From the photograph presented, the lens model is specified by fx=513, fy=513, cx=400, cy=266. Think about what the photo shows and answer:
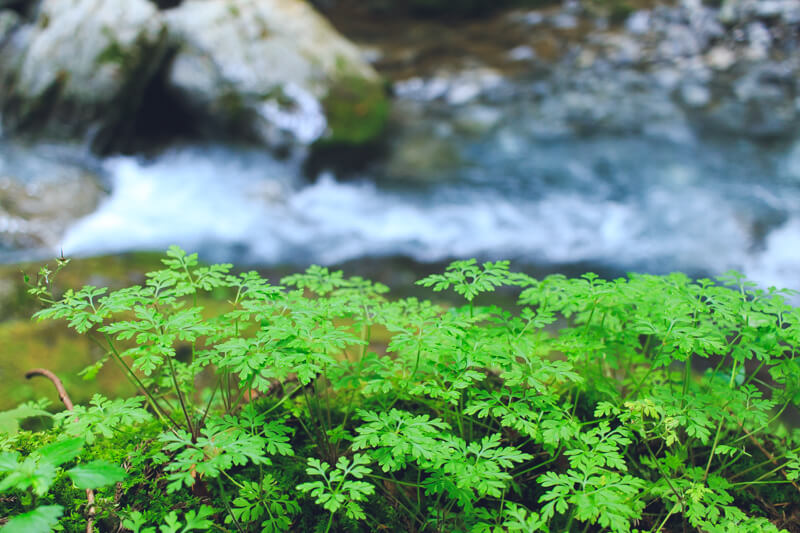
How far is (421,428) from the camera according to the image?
170 cm

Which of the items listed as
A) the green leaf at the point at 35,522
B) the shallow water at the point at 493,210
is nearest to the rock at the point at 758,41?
the shallow water at the point at 493,210

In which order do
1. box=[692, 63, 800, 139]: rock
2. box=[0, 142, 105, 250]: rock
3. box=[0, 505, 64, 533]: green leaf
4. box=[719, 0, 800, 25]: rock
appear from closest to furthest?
1. box=[0, 505, 64, 533]: green leaf
2. box=[0, 142, 105, 250]: rock
3. box=[692, 63, 800, 139]: rock
4. box=[719, 0, 800, 25]: rock

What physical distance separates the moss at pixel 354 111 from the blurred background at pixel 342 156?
31mm

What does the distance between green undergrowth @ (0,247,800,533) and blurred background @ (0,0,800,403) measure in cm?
287

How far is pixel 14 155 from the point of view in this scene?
20.6 feet

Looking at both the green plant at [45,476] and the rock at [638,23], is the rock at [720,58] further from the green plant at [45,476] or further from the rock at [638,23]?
the green plant at [45,476]

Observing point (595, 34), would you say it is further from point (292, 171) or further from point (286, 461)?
point (286, 461)

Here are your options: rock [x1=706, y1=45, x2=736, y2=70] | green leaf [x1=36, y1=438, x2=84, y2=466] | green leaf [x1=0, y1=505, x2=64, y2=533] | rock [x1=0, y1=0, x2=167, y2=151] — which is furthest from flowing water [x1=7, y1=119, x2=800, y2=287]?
green leaf [x1=0, y1=505, x2=64, y2=533]

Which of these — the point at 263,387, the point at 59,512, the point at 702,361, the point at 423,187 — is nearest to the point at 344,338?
the point at 263,387

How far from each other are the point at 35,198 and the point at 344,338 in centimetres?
553

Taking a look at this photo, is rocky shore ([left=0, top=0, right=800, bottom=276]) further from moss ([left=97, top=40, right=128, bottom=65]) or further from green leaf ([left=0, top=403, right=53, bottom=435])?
green leaf ([left=0, top=403, right=53, bottom=435])

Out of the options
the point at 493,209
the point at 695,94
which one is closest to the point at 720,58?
the point at 695,94

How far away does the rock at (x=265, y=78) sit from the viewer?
274 inches

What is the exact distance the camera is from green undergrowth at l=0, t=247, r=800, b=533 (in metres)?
1.63
